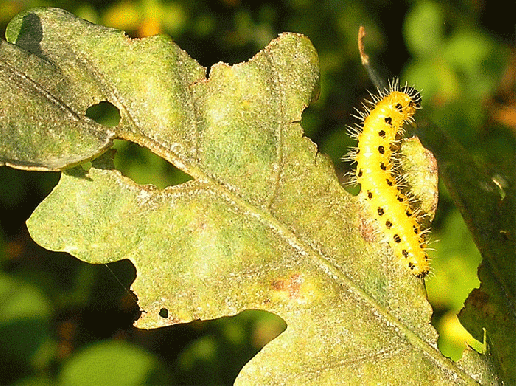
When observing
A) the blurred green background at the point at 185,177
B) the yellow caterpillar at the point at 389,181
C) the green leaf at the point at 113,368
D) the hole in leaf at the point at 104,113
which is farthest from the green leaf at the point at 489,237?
the hole in leaf at the point at 104,113

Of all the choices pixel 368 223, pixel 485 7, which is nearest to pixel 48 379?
pixel 368 223

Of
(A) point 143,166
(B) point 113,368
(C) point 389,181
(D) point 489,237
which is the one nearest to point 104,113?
(A) point 143,166

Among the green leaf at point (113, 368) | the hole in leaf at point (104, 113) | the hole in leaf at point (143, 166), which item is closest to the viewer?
the green leaf at point (113, 368)

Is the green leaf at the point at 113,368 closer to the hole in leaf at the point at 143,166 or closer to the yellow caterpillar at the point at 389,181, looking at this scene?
the hole in leaf at the point at 143,166

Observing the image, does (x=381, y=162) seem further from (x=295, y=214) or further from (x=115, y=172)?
(x=115, y=172)

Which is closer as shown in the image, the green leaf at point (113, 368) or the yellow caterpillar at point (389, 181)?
the yellow caterpillar at point (389, 181)

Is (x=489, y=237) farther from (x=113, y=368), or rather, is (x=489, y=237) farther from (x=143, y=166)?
(x=143, y=166)
